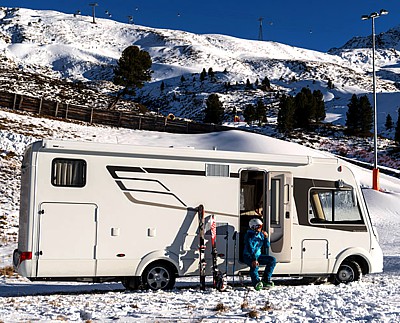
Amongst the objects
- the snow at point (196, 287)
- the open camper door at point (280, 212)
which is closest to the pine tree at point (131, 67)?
the snow at point (196, 287)

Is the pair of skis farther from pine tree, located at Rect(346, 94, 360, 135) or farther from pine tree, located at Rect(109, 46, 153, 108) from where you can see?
pine tree, located at Rect(346, 94, 360, 135)

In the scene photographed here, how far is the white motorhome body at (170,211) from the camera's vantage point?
10156 mm

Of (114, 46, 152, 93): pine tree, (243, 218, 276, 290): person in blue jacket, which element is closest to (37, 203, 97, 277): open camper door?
(243, 218, 276, 290): person in blue jacket

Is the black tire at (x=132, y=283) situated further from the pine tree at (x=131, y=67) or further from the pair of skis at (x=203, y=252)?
the pine tree at (x=131, y=67)

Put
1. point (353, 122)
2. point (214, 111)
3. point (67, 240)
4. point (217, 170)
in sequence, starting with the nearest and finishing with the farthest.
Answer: point (67, 240) < point (217, 170) < point (353, 122) < point (214, 111)

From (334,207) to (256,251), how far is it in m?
2.35

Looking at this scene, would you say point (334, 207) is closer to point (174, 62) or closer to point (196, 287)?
point (196, 287)

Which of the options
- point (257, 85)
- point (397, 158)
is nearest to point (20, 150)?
point (397, 158)

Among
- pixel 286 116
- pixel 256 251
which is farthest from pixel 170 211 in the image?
pixel 286 116

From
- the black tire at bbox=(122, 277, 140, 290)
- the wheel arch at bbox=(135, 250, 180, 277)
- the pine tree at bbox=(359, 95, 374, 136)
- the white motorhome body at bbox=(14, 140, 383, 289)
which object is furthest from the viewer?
the pine tree at bbox=(359, 95, 374, 136)

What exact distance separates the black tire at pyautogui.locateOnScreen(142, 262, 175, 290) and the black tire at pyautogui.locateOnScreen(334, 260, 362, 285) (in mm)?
3762

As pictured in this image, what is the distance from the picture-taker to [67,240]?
10211mm

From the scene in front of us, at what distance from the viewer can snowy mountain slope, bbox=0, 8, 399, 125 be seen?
356ft

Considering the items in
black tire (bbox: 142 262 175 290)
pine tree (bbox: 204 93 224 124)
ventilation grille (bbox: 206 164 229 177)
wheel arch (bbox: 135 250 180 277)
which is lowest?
black tire (bbox: 142 262 175 290)
